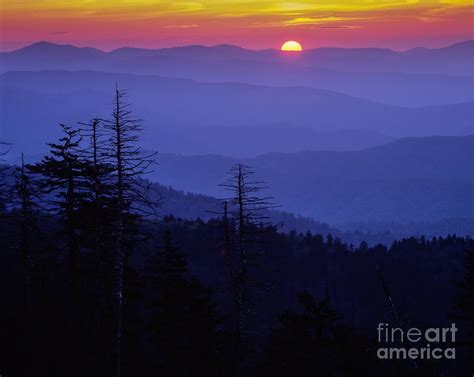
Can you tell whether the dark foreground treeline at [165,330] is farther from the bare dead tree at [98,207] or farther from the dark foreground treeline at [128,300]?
the bare dead tree at [98,207]

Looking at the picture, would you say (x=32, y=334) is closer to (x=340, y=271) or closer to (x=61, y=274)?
(x=61, y=274)

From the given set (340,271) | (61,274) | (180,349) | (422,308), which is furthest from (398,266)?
(180,349)

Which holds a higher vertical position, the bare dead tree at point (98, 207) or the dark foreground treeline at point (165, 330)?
the bare dead tree at point (98, 207)

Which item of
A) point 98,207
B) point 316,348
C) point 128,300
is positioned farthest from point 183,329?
point 316,348

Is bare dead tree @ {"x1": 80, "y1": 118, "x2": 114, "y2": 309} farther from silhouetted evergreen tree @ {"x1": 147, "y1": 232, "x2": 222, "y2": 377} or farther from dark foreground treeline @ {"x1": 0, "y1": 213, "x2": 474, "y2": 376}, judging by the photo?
silhouetted evergreen tree @ {"x1": 147, "y1": 232, "x2": 222, "y2": 377}

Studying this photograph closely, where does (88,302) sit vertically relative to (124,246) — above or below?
below

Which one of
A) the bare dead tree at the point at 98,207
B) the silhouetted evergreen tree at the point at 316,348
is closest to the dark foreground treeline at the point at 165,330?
the silhouetted evergreen tree at the point at 316,348

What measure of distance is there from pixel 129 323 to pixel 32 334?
296 inches

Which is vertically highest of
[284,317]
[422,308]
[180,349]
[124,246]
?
[124,246]

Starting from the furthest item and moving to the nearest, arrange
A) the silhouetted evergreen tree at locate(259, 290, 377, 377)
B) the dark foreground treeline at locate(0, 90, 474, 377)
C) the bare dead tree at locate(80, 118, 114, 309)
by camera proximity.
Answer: the bare dead tree at locate(80, 118, 114, 309) → the dark foreground treeline at locate(0, 90, 474, 377) → the silhouetted evergreen tree at locate(259, 290, 377, 377)

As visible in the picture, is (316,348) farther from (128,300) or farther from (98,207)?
(128,300)

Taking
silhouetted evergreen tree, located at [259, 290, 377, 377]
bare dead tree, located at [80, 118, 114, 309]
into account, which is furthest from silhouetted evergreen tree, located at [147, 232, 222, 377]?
silhouetted evergreen tree, located at [259, 290, 377, 377]

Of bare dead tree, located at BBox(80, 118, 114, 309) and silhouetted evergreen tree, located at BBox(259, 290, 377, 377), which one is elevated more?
bare dead tree, located at BBox(80, 118, 114, 309)

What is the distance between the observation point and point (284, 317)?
825 inches
